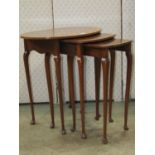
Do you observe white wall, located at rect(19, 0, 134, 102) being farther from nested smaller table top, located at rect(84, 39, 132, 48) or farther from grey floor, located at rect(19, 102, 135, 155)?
nested smaller table top, located at rect(84, 39, 132, 48)

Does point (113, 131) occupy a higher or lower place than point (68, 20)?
lower

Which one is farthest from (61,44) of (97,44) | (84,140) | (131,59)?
(84,140)

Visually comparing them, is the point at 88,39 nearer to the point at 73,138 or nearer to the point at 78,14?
the point at 73,138

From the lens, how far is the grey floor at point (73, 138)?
1.71 metres

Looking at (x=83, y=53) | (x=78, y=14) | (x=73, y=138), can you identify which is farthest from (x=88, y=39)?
(x=78, y=14)

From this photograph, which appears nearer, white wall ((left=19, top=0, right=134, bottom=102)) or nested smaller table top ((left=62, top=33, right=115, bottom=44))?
nested smaller table top ((left=62, top=33, right=115, bottom=44))

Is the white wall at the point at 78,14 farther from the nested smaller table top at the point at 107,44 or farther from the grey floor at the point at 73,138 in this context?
the nested smaller table top at the point at 107,44

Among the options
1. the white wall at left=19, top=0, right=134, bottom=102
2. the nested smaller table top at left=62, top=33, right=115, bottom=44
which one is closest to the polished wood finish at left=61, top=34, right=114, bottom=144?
the nested smaller table top at left=62, top=33, right=115, bottom=44

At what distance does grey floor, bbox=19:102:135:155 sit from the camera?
171cm

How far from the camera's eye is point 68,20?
8.05ft

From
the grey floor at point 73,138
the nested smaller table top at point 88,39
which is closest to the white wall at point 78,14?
the grey floor at point 73,138

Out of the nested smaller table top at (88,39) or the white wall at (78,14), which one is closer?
the nested smaller table top at (88,39)

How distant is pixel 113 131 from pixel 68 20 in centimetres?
96
